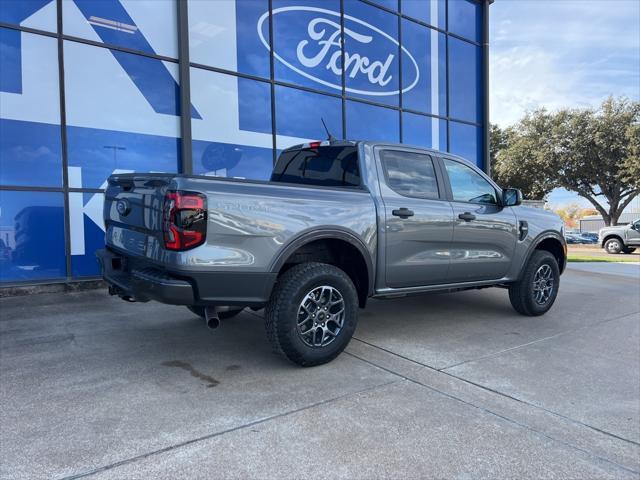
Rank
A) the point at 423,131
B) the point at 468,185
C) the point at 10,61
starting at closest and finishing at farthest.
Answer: the point at 468,185 < the point at 10,61 < the point at 423,131

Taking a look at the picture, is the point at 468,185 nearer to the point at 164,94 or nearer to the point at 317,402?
the point at 317,402

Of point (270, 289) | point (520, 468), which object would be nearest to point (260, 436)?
point (270, 289)

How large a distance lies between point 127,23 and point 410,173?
5.84 metres

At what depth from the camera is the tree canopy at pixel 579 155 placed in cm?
2830

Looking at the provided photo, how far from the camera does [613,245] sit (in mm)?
20984

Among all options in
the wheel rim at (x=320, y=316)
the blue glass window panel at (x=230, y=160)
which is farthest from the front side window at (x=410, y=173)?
the blue glass window panel at (x=230, y=160)

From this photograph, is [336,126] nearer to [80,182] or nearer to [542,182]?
[80,182]

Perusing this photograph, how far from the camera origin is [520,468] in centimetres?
241

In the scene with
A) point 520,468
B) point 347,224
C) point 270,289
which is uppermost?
point 347,224

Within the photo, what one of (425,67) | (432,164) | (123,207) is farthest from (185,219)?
(425,67)

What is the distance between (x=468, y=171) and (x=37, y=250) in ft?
20.1

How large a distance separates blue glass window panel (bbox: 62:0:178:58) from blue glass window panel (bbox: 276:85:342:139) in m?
2.31

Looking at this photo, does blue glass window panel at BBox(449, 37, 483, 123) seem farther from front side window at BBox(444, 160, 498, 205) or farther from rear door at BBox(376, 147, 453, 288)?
rear door at BBox(376, 147, 453, 288)

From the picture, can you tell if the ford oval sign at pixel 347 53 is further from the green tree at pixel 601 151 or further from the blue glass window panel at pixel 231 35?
the green tree at pixel 601 151
